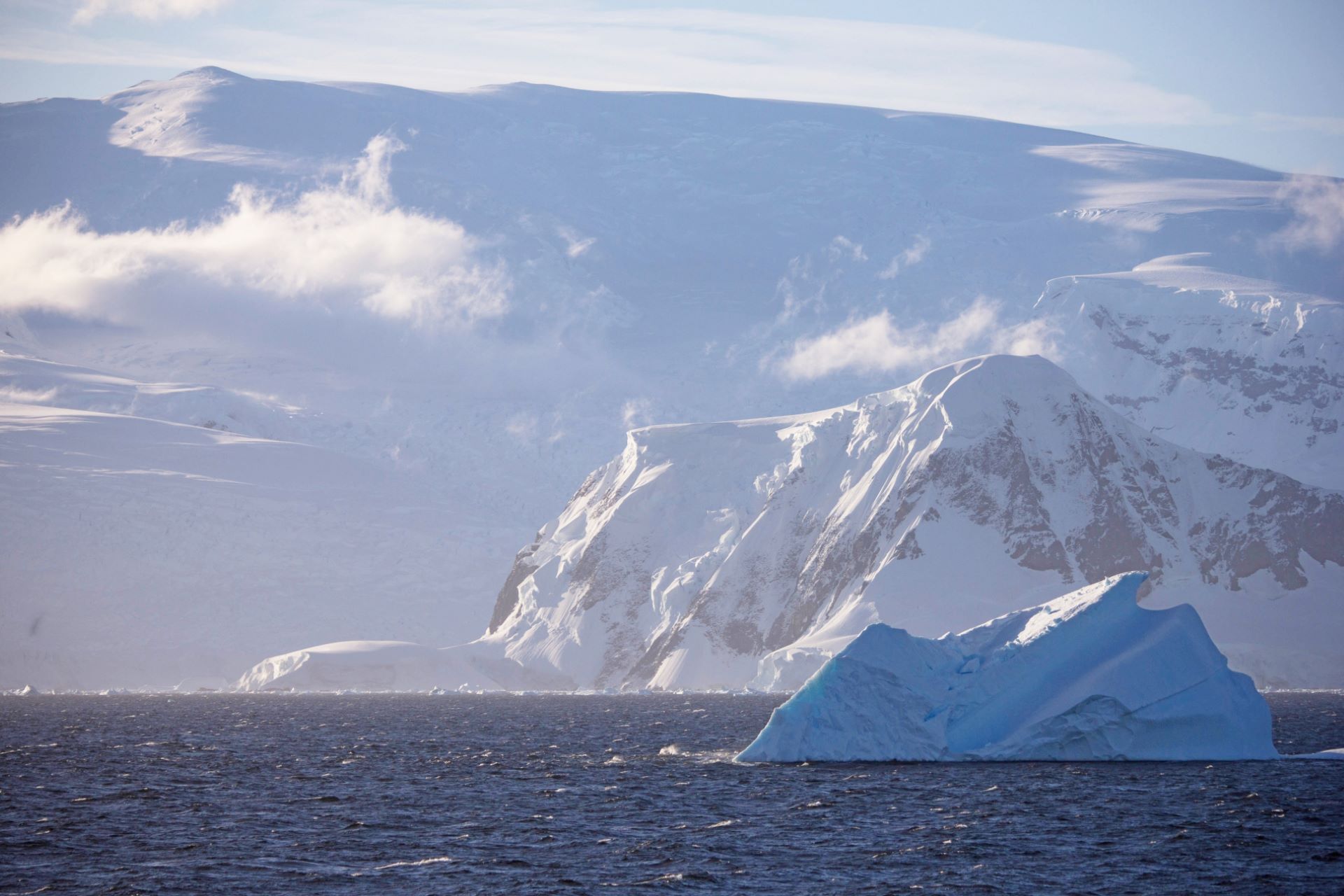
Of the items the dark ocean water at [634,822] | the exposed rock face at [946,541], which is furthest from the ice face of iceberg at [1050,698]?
the exposed rock face at [946,541]

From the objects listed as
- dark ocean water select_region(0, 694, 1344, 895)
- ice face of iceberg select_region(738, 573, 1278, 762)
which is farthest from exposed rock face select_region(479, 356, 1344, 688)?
ice face of iceberg select_region(738, 573, 1278, 762)

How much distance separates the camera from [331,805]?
60719mm

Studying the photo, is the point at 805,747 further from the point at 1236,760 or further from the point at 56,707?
the point at 56,707

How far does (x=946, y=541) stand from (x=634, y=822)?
112007 mm

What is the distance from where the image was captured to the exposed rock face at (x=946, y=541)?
6344 inches

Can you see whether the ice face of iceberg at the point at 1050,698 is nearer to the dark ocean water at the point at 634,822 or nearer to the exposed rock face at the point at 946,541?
the dark ocean water at the point at 634,822

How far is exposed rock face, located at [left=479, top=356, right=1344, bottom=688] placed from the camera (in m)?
161

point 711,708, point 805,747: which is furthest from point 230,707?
point 805,747

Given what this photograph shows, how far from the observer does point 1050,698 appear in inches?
2864

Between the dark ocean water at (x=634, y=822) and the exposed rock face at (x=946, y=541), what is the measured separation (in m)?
74.2

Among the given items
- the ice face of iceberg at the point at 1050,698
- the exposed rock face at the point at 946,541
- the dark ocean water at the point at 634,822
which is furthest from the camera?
the exposed rock face at the point at 946,541

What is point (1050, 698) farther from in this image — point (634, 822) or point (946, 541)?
point (946, 541)

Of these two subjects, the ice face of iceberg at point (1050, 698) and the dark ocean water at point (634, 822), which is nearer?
the dark ocean water at point (634, 822)

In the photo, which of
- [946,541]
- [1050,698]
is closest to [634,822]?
[1050,698]
